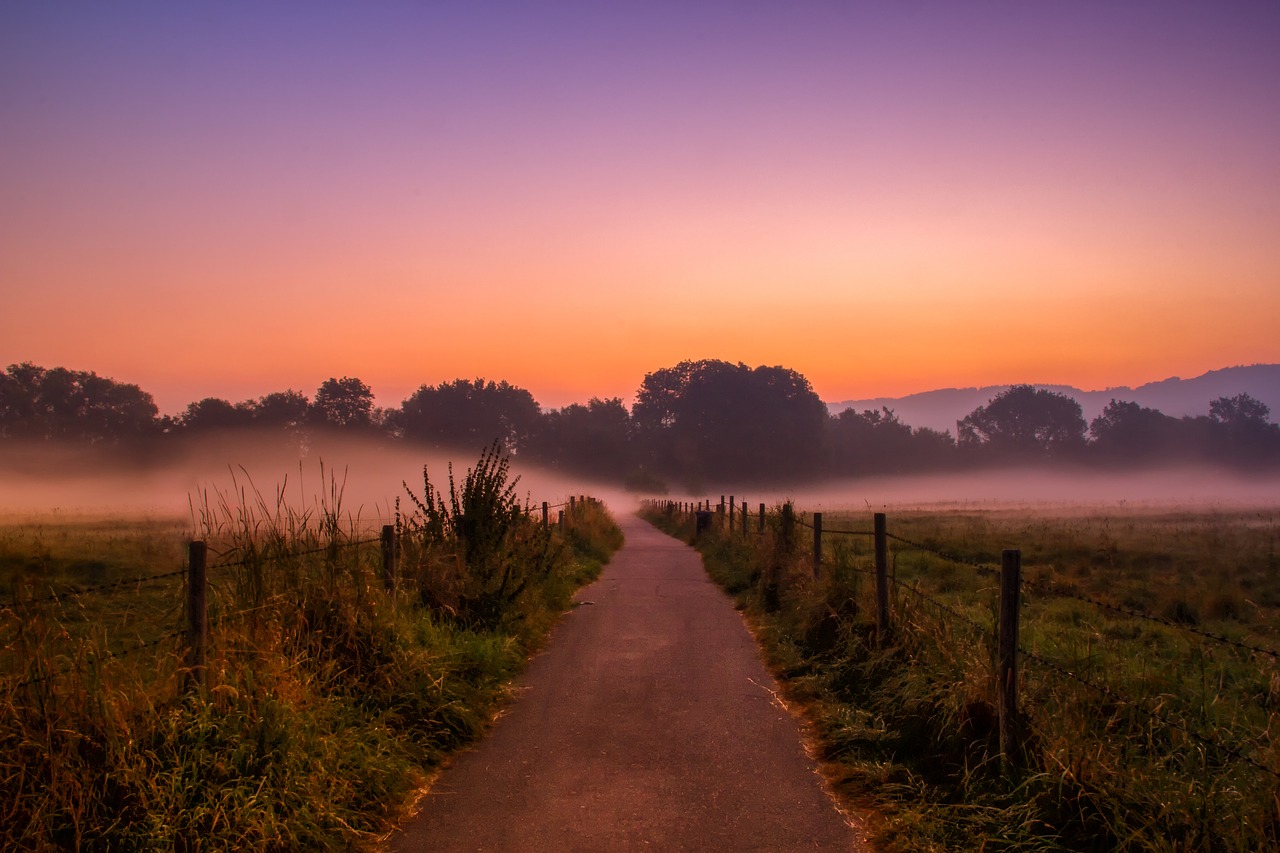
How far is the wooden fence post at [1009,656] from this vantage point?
530 cm

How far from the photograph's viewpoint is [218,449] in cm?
8681

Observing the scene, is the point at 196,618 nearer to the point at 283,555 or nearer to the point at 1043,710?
the point at 283,555

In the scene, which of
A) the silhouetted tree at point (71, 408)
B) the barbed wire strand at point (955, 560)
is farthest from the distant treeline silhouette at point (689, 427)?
the barbed wire strand at point (955, 560)

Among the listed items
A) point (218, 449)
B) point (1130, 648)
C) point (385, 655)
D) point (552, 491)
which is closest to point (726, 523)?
point (1130, 648)

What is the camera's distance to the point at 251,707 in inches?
196

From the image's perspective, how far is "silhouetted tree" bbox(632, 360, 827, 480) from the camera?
105m

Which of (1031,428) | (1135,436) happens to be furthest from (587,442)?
(1135,436)

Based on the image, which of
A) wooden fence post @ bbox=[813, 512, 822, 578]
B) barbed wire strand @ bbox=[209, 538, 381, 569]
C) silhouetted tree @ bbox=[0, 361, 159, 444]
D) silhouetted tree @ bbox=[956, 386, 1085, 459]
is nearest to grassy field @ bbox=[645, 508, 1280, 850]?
wooden fence post @ bbox=[813, 512, 822, 578]

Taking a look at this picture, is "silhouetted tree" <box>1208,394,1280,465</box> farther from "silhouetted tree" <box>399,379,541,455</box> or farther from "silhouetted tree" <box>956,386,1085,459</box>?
"silhouetted tree" <box>399,379,541,455</box>

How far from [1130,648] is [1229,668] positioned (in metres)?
1.12

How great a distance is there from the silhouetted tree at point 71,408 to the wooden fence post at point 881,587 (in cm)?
8844

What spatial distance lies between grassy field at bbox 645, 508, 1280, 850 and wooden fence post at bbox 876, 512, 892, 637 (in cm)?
13

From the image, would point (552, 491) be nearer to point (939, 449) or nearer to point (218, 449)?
point (218, 449)

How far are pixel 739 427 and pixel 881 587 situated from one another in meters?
97.6
